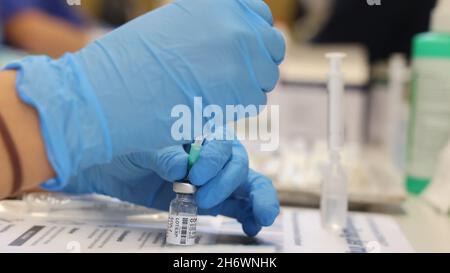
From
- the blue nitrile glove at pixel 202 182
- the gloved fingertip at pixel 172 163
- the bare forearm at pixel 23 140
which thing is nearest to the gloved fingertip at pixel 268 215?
the blue nitrile glove at pixel 202 182

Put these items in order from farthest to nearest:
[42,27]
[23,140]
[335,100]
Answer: [42,27] → [335,100] → [23,140]

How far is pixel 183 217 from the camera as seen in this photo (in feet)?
2.15

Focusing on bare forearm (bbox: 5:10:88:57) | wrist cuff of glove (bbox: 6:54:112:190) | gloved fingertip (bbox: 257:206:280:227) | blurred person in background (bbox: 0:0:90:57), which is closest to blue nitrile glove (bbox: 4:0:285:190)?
wrist cuff of glove (bbox: 6:54:112:190)

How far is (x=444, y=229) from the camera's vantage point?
849 mm

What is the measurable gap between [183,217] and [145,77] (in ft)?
0.51

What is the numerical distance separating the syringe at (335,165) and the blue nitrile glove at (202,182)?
113mm

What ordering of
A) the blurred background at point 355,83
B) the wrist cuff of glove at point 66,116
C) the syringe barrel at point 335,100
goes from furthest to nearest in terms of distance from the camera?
the blurred background at point 355,83 < the syringe barrel at point 335,100 < the wrist cuff of glove at point 66,116

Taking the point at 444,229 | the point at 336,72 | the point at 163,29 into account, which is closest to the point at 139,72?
the point at 163,29

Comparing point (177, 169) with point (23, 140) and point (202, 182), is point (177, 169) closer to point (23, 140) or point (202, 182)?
point (202, 182)

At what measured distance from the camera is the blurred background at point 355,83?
3.32 feet

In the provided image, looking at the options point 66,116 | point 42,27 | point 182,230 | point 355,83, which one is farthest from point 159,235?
point 42,27

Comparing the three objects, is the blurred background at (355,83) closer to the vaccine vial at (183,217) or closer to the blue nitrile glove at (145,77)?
the blue nitrile glove at (145,77)

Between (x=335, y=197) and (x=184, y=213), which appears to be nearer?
(x=184, y=213)

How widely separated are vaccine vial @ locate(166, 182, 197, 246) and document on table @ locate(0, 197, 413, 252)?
13mm
